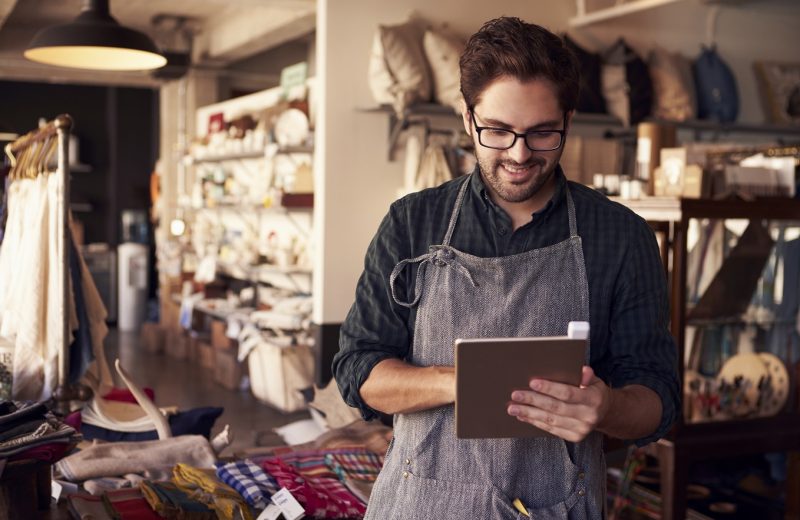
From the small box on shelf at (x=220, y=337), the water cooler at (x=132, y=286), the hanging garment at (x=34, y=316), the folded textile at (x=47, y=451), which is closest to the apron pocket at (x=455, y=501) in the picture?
the folded textile at (x=47, y=451)

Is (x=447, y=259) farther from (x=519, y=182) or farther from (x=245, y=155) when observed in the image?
(x=245, y=155)

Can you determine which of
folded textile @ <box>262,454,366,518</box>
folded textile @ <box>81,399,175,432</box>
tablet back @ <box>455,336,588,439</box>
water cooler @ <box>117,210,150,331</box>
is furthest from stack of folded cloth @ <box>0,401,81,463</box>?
water cooler @ <box>117,210,150,331</box>

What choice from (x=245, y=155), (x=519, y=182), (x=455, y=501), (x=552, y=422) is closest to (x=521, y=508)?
(x=455, y=501)

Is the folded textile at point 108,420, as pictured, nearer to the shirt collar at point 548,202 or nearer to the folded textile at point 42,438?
the folded textile at point 42,438

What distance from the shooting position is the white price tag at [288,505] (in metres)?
Answer: 2.71

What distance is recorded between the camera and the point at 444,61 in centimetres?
586

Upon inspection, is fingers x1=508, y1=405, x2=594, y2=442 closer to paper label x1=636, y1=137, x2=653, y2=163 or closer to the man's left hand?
the man's left hand

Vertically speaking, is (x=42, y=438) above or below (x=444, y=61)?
below

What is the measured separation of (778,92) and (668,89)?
1.15 m

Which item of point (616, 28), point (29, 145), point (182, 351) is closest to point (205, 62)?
point (182, 351)

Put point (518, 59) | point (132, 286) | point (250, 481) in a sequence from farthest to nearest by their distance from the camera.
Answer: point (132, 286)
point (250, 481)
point (518, 59)

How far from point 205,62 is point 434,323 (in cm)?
958

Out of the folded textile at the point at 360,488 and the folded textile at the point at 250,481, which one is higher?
the folded textile at the point at 250,481

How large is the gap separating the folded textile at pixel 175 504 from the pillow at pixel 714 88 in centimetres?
506
